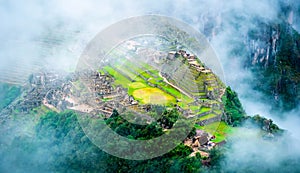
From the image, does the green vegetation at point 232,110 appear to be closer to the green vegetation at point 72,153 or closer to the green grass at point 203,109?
the green grass at point 203,109

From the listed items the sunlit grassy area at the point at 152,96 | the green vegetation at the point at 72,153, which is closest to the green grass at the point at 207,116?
the sunlit grassy area at the point at 152,96

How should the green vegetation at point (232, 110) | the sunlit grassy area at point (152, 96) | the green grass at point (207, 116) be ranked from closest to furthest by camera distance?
the green grass at point (207, 116) → the green vegetation at point (232, 110) → the sunlit grassy area at point (152, 96)

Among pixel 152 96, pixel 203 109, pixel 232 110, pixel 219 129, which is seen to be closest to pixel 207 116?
pixel 203 109

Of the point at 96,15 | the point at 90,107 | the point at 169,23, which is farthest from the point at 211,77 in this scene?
the point at 96,15

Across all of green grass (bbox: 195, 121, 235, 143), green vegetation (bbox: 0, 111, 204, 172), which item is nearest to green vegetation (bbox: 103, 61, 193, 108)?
green grass (bbox: 195, 121, 235, 143)

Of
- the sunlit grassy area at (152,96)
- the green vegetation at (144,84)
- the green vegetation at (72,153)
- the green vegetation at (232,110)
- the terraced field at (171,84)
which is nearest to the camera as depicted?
the green vegetation at (72,153)

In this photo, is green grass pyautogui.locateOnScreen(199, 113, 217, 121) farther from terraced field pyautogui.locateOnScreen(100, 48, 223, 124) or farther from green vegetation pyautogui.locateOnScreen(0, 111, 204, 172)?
green vegetation pyautogui.locateOnScreen(0, 111, 204, 172)

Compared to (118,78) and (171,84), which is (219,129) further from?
(118,78)

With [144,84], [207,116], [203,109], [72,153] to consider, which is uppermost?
[144,84]

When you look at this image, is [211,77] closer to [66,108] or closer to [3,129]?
[66,108]
